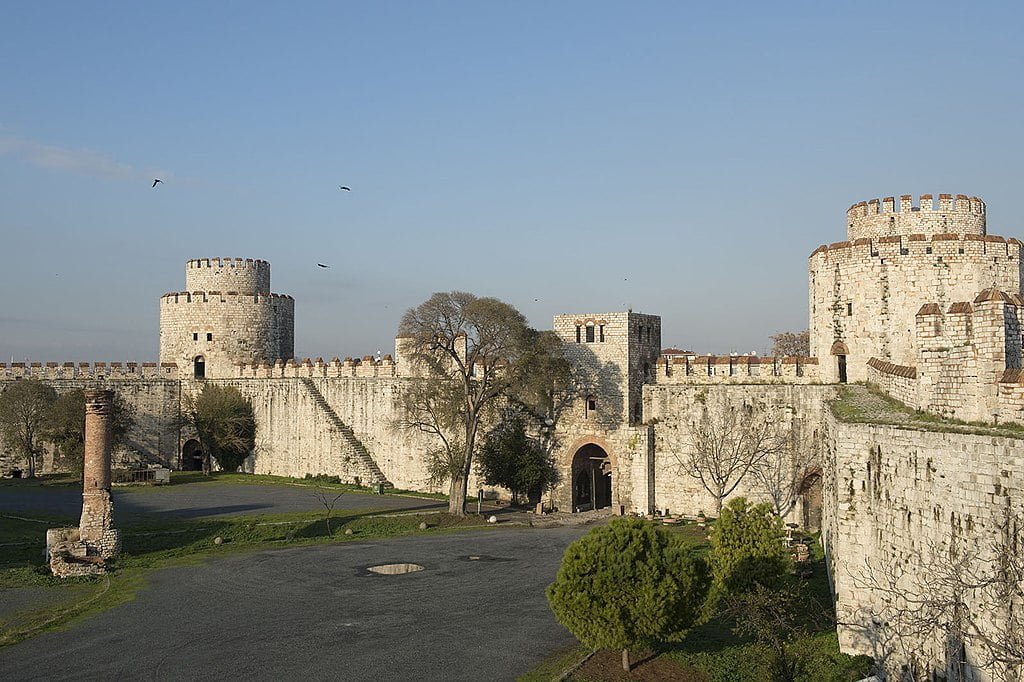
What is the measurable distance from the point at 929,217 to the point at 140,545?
79.5 ft

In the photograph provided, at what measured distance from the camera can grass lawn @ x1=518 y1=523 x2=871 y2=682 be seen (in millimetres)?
14473

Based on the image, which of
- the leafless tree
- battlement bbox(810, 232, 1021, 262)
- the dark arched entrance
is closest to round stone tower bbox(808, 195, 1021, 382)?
battlement bbox(810, 232, 1021, 262)

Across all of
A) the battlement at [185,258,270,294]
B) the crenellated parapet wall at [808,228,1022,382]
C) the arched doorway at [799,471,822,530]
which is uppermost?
the battlement at [185,258,270,294]

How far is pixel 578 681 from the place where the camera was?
1443cm

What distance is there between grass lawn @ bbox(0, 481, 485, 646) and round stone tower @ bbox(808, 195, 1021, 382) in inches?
492

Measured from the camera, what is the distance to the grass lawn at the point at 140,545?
18828 millimetres

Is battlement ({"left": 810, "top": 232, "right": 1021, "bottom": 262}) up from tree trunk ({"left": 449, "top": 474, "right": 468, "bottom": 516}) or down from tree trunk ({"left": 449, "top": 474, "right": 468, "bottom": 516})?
up

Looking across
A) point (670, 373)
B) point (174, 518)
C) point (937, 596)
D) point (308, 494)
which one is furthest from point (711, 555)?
point (308, 494)

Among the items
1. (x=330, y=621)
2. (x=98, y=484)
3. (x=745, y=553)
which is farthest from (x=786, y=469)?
(x=98, y=484)

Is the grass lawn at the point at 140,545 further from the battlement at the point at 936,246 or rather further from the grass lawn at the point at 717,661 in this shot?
the battlement at the point at 936,246

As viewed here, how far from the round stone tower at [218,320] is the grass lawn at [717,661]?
34.1m

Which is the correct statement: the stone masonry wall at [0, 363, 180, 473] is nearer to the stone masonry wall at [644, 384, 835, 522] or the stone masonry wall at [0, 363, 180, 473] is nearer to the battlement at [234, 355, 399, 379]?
the battlement at [234, 355, 399, 379]

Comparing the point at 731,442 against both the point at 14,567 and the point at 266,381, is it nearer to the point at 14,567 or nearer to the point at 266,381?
the point at 14,567

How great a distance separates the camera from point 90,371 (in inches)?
1790
